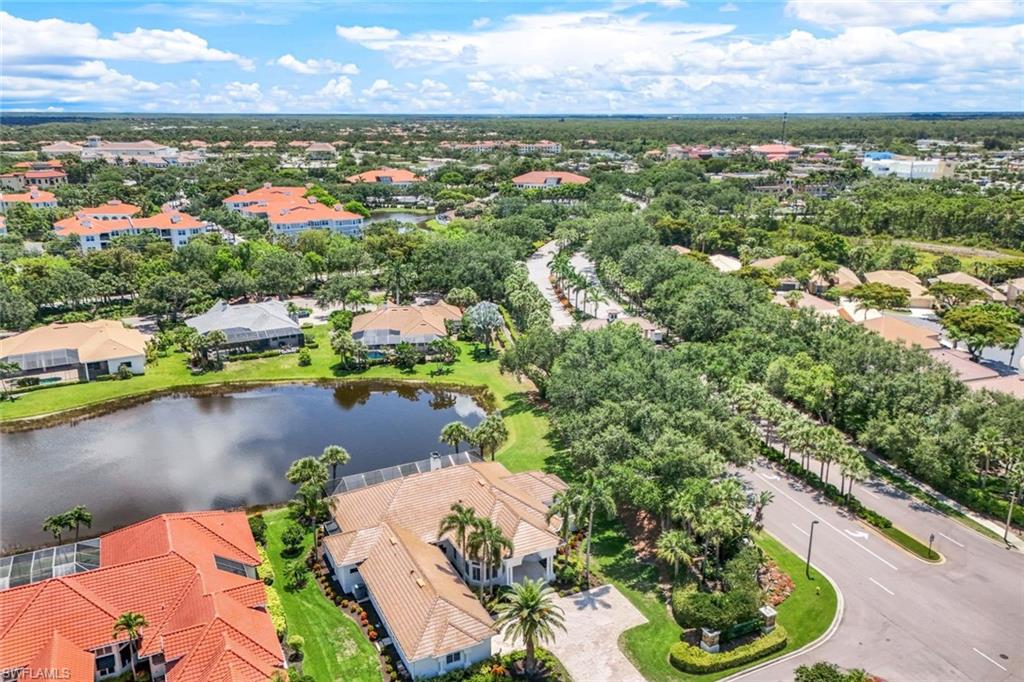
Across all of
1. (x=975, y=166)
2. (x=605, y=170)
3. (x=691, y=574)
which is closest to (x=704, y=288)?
(x=691, y=574)

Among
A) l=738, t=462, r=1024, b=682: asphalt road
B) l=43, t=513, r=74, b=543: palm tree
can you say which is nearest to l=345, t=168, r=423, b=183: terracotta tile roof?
l=43, t=513, r=74, b=543: palm tree

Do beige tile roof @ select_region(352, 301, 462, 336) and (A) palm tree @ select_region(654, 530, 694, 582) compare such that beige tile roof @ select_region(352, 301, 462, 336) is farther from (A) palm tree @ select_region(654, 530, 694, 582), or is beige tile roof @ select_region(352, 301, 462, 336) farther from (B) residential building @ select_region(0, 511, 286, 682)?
(A) palm tree @ select_region(654, 530, 694, 582)

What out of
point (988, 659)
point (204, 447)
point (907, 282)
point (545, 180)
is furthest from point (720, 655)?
point (545, 180)

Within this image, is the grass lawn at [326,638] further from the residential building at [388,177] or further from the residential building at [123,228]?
the residential building at [388,177]

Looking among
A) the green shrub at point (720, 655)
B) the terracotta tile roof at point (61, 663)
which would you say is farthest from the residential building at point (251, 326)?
the green shrub at point (720, 655)

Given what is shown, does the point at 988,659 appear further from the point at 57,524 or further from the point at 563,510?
the point at 57,524
